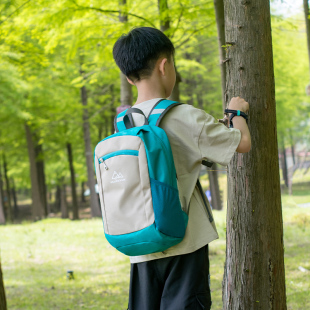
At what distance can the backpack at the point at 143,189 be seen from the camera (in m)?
1.82

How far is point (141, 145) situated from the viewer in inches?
72.4

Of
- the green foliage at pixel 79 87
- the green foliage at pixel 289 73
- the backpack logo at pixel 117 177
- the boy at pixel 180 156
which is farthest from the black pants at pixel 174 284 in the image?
the green foliage at pixel 289 73

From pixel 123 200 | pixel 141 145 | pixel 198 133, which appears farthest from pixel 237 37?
pixel 123 200

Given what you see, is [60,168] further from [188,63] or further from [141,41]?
[141,41]

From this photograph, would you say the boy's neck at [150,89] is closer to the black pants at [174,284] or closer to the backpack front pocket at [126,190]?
the backpack front pocket at [126,190]

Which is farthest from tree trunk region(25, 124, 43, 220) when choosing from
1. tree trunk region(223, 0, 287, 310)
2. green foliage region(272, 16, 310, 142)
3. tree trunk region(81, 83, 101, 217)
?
tree trunk region(223, 0, 287, 310)

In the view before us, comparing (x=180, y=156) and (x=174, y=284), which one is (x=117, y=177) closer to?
(x=180, y=156)

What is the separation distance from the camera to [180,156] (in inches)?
77.5

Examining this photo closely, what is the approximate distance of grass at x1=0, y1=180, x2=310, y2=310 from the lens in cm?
541

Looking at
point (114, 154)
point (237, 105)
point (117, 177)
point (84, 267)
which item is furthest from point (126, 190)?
point (84, 267)

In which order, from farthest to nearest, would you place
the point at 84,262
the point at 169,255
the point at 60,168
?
the point at 60,168, the point at 84,262, the point at 169,255

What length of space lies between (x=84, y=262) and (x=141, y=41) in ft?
22.9

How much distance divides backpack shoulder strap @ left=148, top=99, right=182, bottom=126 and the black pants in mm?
683

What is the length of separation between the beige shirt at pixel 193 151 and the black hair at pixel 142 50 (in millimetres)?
246
